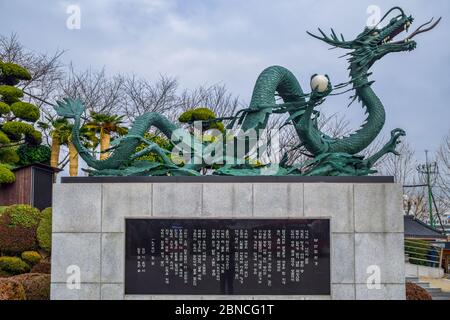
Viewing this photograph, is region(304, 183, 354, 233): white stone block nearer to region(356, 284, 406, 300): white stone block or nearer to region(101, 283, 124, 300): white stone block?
region(356, 284, 406, 300): white stone block

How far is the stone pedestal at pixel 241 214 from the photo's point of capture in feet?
19.6

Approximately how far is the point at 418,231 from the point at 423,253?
2.99 meters

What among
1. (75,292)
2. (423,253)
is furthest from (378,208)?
(423,253)

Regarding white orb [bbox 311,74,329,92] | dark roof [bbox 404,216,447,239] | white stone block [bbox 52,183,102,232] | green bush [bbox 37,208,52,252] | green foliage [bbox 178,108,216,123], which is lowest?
dark roof [bbox 404,216,447,239]

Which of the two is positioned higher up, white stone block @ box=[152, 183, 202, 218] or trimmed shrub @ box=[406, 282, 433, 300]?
white stone block @ box=[152, 183, 202, 218]

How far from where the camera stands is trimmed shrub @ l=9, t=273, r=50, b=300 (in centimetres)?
693

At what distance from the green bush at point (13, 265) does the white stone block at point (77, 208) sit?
125 inches

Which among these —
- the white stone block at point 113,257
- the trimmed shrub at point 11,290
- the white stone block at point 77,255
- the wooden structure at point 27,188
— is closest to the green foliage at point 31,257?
the trimmed shrub at point 11,290

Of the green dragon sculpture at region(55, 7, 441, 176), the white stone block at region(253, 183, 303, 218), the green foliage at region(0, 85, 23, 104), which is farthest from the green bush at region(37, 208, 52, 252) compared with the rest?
the green foliage at region(0, 85, 23, 104)

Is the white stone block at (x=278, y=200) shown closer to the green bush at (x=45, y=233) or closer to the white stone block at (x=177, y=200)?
the white stone block at (x=177, y=200)

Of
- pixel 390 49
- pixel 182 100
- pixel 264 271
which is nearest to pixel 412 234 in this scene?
pixel 182 100

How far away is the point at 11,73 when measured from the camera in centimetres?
1666

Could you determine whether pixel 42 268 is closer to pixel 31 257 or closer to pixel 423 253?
pixel 31 257

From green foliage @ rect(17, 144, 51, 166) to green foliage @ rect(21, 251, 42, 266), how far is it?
27.4 ft
